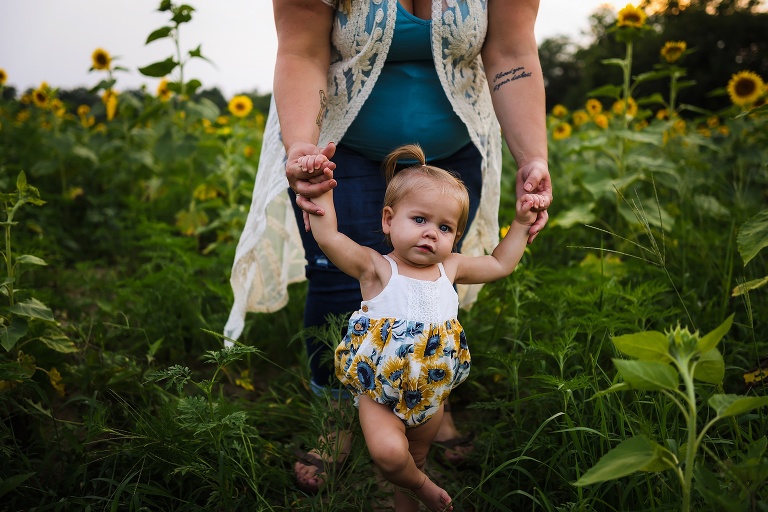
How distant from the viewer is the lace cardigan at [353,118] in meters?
1.71

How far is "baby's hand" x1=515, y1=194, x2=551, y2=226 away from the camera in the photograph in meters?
1.56

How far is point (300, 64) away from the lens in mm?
1684

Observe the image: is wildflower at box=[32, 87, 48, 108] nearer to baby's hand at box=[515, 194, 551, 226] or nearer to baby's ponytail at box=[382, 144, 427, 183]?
baby's ponytail at box=[382, 144, 427, 183]

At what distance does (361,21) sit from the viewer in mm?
1688

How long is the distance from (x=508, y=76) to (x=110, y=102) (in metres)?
3.55

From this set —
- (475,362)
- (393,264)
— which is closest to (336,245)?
(393,264)

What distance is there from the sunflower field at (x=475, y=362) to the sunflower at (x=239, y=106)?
1.97 feet

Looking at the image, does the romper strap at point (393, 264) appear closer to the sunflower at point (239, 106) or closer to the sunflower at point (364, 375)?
the sunflower at point (364, 375)

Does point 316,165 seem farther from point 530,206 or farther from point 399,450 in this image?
point 399,450

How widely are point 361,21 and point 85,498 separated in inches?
55.4

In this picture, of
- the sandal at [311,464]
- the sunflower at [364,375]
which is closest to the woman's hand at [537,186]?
the sunflower at [364,375]

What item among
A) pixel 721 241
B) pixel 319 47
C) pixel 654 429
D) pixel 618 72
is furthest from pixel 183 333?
pixel 618 72

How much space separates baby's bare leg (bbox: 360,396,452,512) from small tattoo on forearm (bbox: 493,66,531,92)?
0.95 m

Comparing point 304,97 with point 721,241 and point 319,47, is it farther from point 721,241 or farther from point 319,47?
point 721,241
